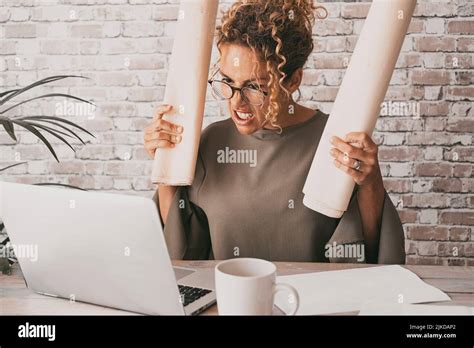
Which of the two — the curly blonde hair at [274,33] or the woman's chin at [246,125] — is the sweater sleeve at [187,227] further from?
the curly blonde hair at [274,33]

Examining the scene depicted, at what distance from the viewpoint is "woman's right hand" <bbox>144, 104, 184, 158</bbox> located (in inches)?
74.7

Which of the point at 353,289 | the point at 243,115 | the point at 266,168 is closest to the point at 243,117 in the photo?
the point at 243,115

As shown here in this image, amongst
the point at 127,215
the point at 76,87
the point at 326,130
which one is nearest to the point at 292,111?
the point at 326,130

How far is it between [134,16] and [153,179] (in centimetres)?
64

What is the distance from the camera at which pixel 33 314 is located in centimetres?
106

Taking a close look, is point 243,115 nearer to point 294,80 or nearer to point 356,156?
point 294,80

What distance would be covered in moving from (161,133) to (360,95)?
28.0 inches

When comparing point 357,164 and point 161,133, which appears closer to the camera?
point 357,164

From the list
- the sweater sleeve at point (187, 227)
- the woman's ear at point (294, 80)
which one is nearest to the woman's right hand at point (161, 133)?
the sweater sleeve at point (187, 227)

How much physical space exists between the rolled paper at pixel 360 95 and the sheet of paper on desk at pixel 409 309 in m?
0.72

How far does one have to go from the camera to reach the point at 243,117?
75.5 inches

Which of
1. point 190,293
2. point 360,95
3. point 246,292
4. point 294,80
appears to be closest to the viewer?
point 246,292

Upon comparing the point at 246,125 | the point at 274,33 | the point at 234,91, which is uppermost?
the point at 274,33

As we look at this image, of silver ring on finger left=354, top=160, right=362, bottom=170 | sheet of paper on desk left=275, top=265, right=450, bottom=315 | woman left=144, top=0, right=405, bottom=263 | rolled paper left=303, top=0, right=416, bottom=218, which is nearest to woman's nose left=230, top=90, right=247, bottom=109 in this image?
woman left=144, top=0, right=405, bottom=263
